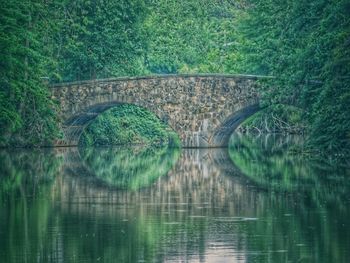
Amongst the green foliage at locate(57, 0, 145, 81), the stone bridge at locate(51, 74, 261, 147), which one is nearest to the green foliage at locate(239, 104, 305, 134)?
the stone bridge at locate(51, 74, 261, 147)

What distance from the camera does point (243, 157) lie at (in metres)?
46.2

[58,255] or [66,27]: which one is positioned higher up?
[66,27]

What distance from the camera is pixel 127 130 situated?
198 feet

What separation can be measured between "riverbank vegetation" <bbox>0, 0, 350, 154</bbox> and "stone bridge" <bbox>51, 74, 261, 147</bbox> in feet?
3.27

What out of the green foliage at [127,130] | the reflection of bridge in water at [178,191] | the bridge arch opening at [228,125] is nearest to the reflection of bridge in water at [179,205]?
the reflection of bridge in water at [178,191]

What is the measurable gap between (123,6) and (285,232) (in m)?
36.7

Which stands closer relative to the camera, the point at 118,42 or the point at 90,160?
the point at 90,160

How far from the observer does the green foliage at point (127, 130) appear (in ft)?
188

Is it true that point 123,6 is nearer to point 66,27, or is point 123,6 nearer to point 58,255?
point 66,27

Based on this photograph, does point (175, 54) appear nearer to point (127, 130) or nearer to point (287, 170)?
point (127, 130)

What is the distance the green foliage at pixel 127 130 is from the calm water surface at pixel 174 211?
539 inches

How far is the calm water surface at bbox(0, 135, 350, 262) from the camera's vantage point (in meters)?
21.2

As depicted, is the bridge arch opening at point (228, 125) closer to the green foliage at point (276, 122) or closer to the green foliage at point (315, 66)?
the green foliage at point (315, 66)

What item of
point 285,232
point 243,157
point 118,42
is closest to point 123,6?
point 118,42
